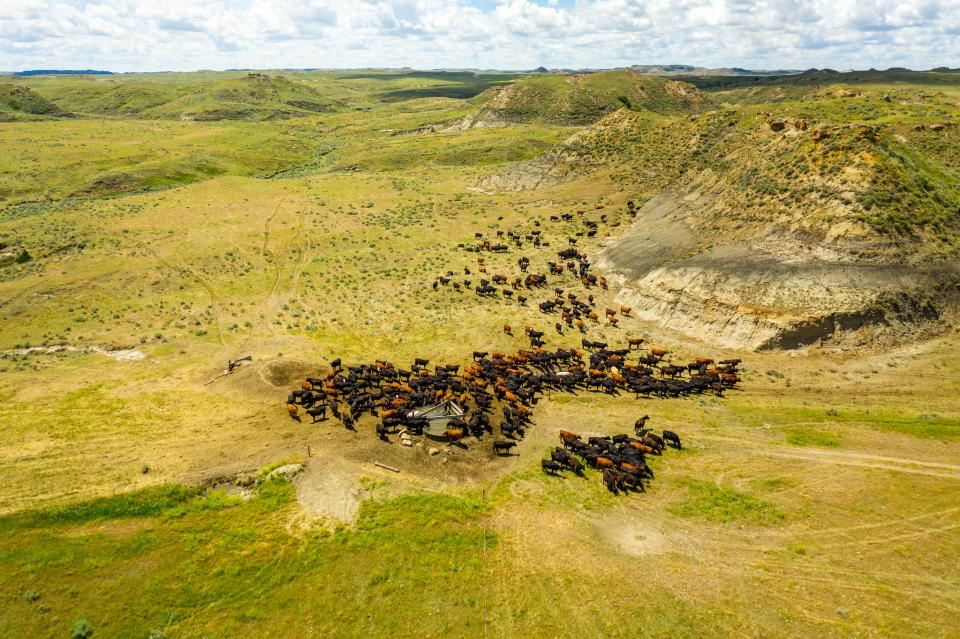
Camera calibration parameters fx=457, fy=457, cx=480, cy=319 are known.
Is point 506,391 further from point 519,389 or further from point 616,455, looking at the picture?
point 616,455

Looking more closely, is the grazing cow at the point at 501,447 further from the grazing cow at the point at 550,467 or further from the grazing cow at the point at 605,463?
the grazing cow at the point at 605,463

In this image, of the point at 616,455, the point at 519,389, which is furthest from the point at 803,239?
the point at 616,455

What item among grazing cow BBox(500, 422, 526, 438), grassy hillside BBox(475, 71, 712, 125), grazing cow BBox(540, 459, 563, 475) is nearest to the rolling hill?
grassy hillside BBox(475, 71, 712, 125)

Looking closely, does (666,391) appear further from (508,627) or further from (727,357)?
(508,627)

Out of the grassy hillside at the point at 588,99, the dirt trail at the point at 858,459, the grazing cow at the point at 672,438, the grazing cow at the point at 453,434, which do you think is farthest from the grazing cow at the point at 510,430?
the grassy hillside at the point at 588,99

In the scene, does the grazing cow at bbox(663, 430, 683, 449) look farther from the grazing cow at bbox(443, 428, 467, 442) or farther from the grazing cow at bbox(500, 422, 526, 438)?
the grazing cow at bbox(443, 428, 467, 442)

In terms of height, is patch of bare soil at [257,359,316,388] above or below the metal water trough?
below
